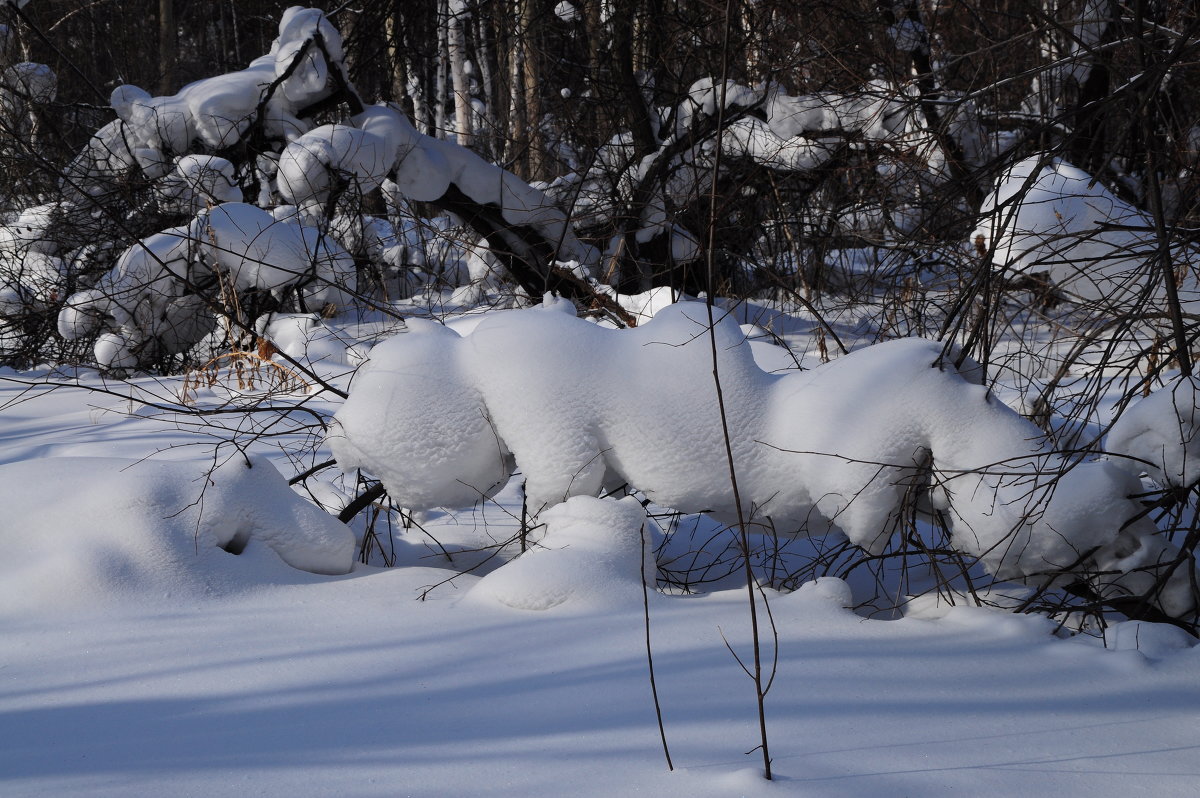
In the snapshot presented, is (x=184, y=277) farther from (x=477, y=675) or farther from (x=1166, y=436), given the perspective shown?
(x=1166, y=436)

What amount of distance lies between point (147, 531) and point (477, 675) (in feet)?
3.06

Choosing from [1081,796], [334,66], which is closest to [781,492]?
[1081,796]

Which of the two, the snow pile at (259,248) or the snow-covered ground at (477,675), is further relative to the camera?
the snow pile at (259,248)

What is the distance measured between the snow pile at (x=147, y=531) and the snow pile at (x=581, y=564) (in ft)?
1.76

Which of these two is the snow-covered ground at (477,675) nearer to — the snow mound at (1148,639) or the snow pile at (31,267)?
the snow mound at (1148,639)

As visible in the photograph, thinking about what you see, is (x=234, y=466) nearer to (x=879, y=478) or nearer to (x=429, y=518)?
(x=429, y=518)

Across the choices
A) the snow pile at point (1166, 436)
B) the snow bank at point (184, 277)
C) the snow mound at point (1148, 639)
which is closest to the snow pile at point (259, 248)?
the snow bank at point (184, 277)

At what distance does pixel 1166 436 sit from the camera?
219 centimetres

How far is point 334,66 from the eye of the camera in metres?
4.97

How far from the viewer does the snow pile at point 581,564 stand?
2166 mm

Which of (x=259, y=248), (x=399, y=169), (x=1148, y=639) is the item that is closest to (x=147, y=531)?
(x=1148, y=639)

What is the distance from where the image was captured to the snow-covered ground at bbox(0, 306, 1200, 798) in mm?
1539

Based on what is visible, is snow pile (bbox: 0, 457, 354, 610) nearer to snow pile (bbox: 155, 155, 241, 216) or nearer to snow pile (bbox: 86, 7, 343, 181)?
snow pile (bbox: 155, 155, 241, 216)

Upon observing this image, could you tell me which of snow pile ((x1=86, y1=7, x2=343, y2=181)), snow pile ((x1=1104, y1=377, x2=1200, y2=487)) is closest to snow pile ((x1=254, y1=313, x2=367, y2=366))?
snow pile ((x1=86, y1=7, x2=343, y2=181))
